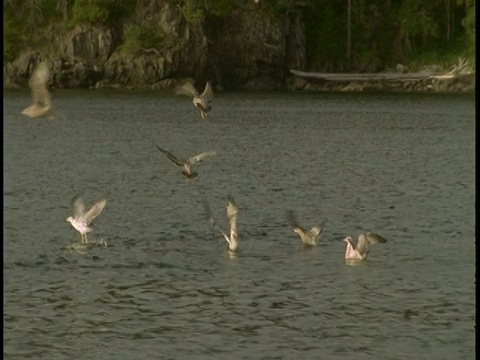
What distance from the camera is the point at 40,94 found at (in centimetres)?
2861

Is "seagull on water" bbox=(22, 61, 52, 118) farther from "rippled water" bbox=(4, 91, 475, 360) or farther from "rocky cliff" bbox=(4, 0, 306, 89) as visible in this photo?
"rocky cliff" bbox=(4, 0, 306, 89)

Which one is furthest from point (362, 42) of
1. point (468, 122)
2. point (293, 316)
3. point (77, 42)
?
point (293, 316)

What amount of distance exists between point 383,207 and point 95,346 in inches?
681

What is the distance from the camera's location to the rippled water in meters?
19.2

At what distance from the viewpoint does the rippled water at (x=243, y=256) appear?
19219 mm

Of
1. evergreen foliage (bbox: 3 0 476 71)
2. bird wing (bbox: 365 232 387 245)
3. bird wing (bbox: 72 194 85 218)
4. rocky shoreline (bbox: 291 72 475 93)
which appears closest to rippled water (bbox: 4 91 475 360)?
bird wing (bbox: 365 232 387 245)

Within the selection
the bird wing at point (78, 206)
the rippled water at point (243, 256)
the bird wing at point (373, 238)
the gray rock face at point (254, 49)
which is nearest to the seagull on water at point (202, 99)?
the rippled water at point (243, 256)

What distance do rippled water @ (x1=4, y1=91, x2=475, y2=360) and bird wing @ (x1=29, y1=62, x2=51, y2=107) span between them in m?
2.57

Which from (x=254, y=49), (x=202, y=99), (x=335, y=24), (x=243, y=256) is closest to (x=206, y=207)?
(x=243, y=256)

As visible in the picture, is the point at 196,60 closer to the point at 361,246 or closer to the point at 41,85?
the point at 41,85

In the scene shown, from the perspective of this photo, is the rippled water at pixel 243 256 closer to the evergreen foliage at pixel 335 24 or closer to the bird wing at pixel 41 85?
the bird wing at pixel 41 85

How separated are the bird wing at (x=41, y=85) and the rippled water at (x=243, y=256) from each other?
2568mm

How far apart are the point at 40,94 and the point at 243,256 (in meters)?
5.43

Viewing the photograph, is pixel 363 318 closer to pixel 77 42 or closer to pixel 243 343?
pixel 243 343
